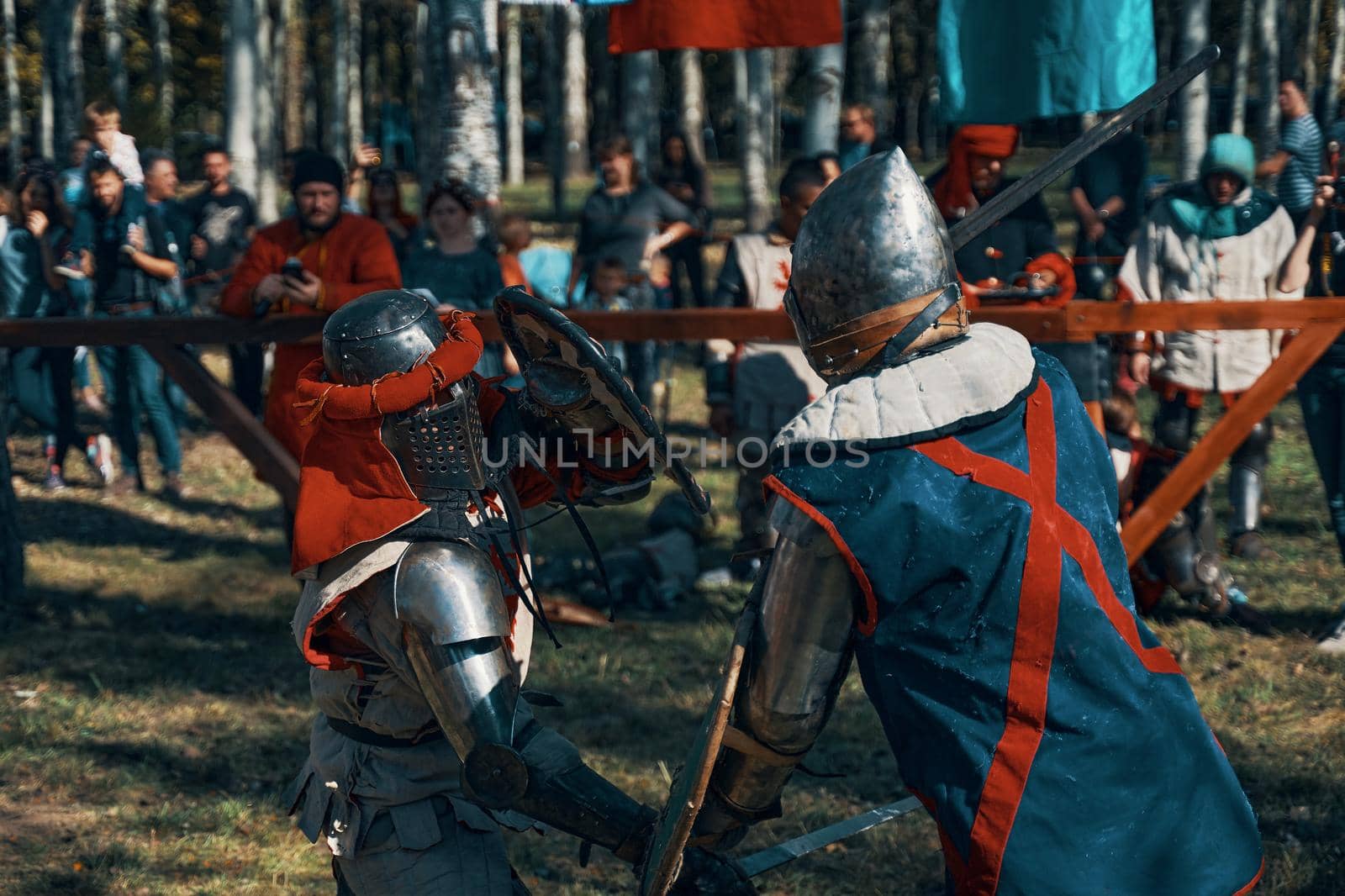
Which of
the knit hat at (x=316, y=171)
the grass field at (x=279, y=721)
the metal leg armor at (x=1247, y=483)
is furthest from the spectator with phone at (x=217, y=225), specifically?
the metal leg armor at (x=1247, y=483)

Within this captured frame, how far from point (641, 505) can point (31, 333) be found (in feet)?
11.8

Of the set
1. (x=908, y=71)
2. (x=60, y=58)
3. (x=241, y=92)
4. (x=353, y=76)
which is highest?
(x=908, y=71)

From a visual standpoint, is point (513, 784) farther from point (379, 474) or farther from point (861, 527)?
point (861, 527)

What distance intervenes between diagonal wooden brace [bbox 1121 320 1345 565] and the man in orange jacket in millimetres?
3056

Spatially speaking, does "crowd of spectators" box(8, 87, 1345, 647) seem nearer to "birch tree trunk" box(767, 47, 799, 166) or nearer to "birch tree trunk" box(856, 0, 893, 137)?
"birch tree trunk" box(856, 0, 893, 137)

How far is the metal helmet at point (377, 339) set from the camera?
2.81m

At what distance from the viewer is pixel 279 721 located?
5.23 meters

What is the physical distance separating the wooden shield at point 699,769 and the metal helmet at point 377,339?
963 millimetres

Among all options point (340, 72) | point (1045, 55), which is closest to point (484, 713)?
point (1045, 55)

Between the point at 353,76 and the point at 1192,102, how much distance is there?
2027 cm

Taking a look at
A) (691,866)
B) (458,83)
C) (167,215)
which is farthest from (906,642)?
(167,215)

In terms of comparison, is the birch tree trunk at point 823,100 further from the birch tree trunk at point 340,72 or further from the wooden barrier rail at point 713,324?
the birch tree trunk at point 340,72

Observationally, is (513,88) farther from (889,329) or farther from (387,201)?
(889,329)

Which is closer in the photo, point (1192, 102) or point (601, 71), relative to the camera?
point (1192, 102)
